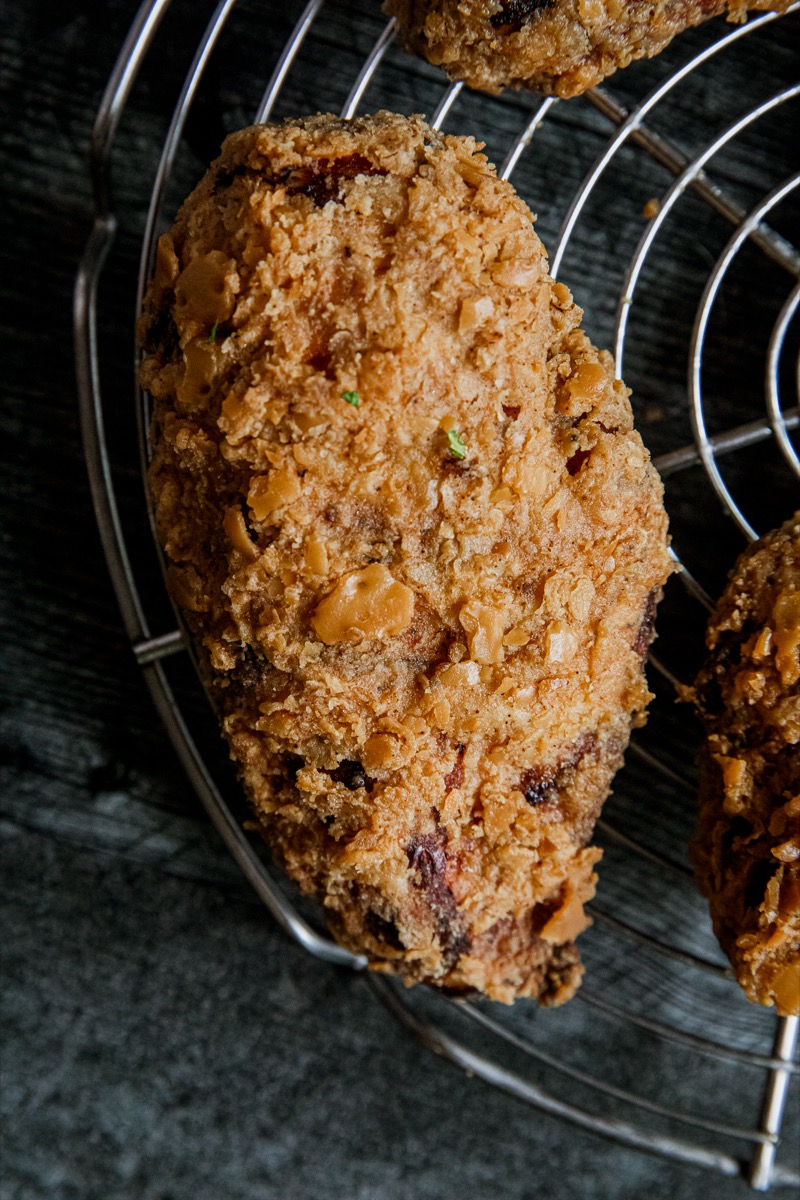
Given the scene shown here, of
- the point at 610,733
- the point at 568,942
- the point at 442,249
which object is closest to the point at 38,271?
the point at 442,249

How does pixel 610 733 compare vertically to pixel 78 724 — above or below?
above

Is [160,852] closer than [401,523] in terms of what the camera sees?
No

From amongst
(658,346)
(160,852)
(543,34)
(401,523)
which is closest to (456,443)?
(401,523)

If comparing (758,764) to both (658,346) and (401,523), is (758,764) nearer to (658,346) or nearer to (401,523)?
(401,523)

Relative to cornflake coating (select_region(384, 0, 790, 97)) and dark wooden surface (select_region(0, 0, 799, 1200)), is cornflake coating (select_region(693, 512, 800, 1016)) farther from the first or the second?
cornflake coating (select_region(384, 0, 790, 97))

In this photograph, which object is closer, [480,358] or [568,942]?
[480,358]

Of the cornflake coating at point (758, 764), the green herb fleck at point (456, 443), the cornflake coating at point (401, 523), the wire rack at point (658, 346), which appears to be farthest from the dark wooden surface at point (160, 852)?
the green herb fleck at point (456, 443)

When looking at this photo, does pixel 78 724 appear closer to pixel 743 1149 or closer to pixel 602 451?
pixel 602 451
